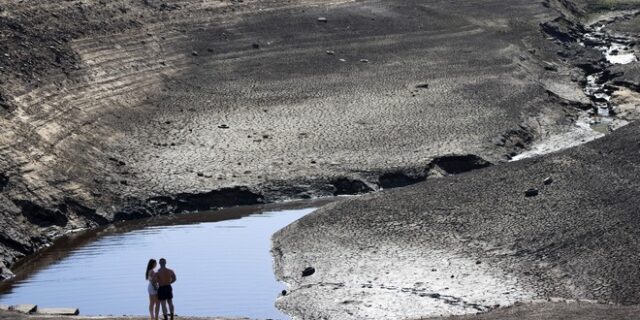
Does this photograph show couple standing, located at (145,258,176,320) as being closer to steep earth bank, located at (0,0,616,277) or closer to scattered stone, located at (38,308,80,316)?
scattered stone, located at (38,308,80,316)

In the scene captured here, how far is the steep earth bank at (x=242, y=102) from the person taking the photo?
36.7 meters

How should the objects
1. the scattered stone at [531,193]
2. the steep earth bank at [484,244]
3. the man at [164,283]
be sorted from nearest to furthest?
the man at [164,283] → the steep earth bank at [484,244] → the scattered stone at [531,193]

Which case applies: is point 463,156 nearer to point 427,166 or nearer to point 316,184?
point 427,166

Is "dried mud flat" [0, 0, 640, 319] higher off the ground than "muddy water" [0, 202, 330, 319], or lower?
higher

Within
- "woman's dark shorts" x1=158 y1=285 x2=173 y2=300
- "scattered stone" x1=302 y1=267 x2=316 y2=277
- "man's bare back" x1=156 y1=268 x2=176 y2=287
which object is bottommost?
"scattered stone" x1=302 y1=267 x2=316 y2=277

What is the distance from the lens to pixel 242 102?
44031 mm

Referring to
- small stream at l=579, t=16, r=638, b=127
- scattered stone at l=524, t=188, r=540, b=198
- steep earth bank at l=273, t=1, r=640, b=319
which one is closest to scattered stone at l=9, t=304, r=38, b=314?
steep earth bank at l=273, t=1, r=640, b=319

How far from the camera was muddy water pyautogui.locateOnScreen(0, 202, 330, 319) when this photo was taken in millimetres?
28141

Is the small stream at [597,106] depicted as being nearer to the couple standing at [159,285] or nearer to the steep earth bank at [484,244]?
the steep earth bank at [484,244]

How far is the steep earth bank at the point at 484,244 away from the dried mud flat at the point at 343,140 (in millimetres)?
63

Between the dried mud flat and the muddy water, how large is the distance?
67 centimetres

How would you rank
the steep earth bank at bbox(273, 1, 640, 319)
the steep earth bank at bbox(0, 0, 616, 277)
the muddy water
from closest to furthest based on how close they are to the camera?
the steep earth bank at bbox(273, 1, 640, 319) < the muddy water < the steep earth bank at bbox(0, 0, 616, 277)

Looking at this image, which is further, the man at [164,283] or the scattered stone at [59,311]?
the scattered stone at [59,311]

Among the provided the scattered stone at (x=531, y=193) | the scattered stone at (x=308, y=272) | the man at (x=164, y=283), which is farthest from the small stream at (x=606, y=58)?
the man at (x=164, y=283)
